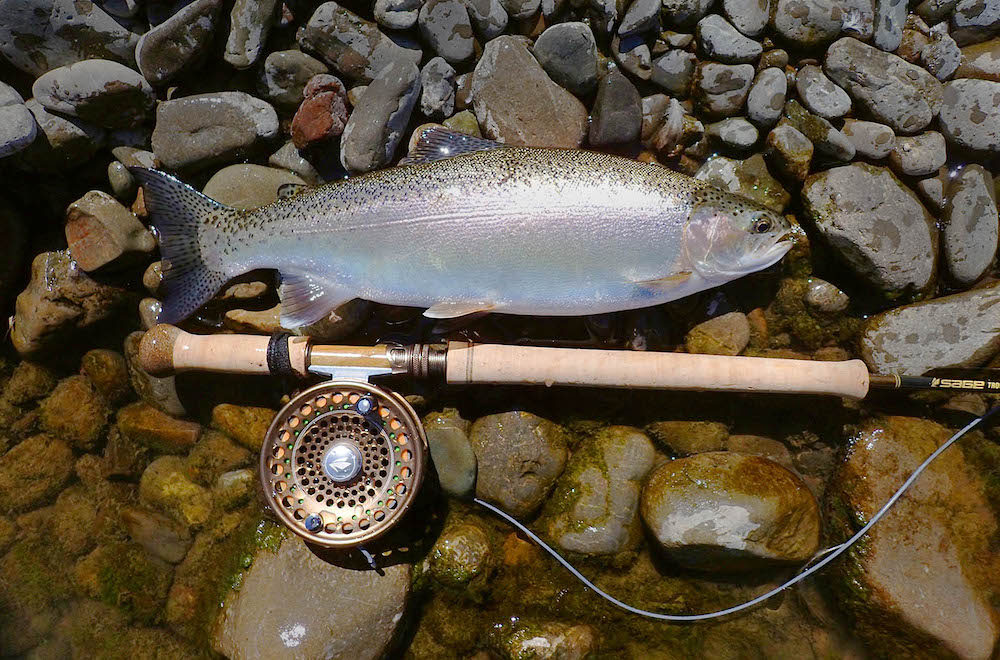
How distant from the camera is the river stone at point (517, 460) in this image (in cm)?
294

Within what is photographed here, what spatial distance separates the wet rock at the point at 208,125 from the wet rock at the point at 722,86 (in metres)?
2.28

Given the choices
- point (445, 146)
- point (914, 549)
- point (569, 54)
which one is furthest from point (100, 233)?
point (914, 549)

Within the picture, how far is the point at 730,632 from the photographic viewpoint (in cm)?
304

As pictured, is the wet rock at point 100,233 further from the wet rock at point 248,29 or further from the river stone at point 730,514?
the river stone at point 730,514

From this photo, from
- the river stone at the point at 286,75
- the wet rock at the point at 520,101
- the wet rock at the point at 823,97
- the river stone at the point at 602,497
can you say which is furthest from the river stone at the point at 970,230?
the river stone at the point at 286,75

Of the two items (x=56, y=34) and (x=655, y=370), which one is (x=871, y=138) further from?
(x=56, y=34)

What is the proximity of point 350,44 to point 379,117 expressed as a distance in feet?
1.54

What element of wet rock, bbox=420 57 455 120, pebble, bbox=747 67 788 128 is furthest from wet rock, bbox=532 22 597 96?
pebble, bbox=747 67 788 128

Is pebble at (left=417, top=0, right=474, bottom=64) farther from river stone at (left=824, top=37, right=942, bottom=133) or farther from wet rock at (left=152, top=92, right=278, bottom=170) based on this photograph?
river stone at (left=824, top=37, right=942, bottom=133)

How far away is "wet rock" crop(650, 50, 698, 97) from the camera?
2.96 metres

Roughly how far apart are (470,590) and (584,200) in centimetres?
208

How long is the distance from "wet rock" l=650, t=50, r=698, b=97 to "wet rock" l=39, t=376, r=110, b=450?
12.1 ft

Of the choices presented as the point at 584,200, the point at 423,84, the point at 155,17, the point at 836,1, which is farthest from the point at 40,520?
the point at 836,1

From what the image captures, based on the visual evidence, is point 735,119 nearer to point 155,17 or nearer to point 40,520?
point 155,17
